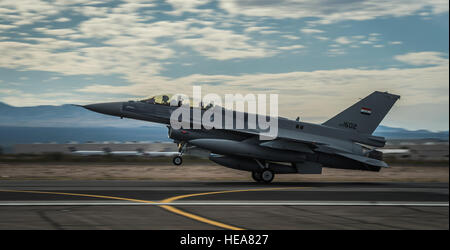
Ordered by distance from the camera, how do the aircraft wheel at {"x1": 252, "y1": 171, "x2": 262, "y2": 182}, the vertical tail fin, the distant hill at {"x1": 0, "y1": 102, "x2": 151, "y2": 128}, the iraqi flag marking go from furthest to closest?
1. the iraqi flag marking
2. the vertical tail fin
3. the aircraft wheel at {"x1": 252, "y1": 171, "x2": 262, "y2": 182}
4. the distant hill at {"x1": 0, "y1": 102, "x2": 151, "y2": 128}

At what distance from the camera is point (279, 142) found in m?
21.8

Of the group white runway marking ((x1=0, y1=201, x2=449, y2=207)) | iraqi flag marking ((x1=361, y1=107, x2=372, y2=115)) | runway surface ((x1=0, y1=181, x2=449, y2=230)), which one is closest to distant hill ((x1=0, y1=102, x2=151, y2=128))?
runway surface ((x1=0, y1=181, x2=449, y2=230))

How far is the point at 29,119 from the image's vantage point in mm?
30594

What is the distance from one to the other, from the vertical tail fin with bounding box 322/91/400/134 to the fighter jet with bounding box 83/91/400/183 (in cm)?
5

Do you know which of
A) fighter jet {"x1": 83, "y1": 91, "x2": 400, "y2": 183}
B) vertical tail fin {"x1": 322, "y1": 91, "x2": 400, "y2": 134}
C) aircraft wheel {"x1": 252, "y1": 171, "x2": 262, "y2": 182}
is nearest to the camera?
fighter jet {"x1": 83, "y1": 91, "x2": 400, "y2": 183}

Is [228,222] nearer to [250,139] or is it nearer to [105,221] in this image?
[105,221]

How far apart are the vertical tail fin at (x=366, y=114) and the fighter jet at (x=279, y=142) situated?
49mm

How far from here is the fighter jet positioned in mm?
21750

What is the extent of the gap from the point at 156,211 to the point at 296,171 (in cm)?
1173

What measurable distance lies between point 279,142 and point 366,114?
17.3 ft

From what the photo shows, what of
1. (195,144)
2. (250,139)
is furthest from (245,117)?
(195,144)

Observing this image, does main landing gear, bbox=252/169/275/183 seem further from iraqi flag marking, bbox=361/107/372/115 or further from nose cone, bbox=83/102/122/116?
nose cone, bbox=83/102/122/116

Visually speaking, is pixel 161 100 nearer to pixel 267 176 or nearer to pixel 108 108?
pixel 108 108
